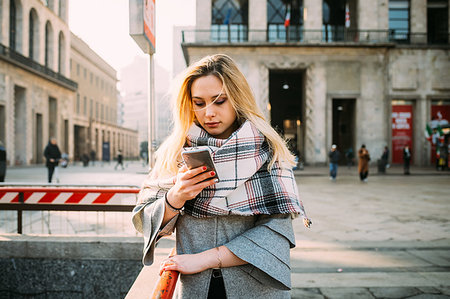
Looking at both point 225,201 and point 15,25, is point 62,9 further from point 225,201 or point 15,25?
point 225,201

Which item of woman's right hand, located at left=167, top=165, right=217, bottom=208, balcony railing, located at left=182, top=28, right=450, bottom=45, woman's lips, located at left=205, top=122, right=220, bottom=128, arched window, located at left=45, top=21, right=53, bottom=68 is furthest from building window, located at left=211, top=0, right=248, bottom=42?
woman's right hand, located at left=167, top=165, right=217, bottom=208

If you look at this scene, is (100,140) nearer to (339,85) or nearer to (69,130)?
(69,130)

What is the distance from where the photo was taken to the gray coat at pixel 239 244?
1.28m

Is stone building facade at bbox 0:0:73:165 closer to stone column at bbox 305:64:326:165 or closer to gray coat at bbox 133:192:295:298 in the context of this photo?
stone column at bbox 305:64:326:165

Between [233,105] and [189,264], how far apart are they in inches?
26.9

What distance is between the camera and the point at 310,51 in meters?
25.5

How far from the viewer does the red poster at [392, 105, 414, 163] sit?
25531 millimetres

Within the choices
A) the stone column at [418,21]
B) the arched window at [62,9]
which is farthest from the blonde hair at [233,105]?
the arched window at [62,9]

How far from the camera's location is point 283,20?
27.5 metres

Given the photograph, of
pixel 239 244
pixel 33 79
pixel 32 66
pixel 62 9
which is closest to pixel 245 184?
pixel 239 244

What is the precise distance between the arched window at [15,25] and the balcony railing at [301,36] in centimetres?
1544

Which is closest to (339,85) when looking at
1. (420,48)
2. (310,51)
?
(310,51)

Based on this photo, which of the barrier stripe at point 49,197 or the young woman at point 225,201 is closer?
the young woman at point 225,201

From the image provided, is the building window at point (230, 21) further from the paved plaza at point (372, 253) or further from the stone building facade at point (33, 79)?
the paved plaza at point (372, 253)
